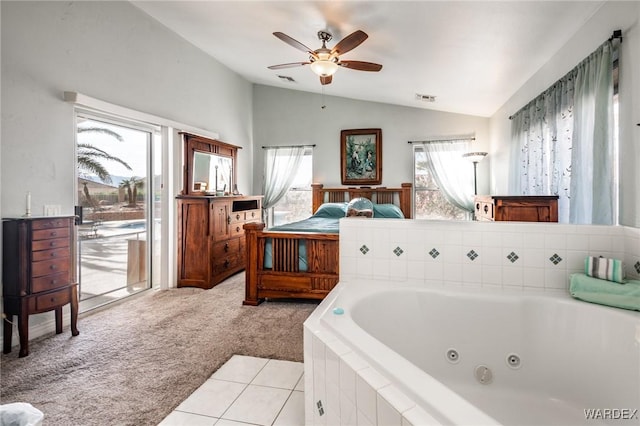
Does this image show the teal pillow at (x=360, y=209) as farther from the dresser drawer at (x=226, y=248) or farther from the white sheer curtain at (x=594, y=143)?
the white sheer curtain at (x=594, y=143)

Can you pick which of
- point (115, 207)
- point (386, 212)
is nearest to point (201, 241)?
point (115, 207)

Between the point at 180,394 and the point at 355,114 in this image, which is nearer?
the point at 180,394

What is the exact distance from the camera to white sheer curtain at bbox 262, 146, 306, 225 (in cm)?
574

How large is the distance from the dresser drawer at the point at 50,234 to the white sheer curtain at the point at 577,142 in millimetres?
3746

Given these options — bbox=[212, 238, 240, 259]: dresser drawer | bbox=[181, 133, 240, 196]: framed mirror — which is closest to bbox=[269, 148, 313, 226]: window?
bbox=[181, 133, 240, 196]: framed mirror

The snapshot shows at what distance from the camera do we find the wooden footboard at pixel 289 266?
300cm

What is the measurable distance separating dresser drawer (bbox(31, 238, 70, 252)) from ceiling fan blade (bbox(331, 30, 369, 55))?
2.65m

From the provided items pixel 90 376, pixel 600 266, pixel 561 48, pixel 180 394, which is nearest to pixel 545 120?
pixel 561 48

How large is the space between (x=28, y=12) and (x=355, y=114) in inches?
165

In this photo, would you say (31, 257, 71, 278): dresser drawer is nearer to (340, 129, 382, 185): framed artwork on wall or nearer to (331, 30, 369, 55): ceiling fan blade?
(331, 30, 369, 55): ceiling fan blade

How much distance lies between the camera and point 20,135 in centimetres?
237

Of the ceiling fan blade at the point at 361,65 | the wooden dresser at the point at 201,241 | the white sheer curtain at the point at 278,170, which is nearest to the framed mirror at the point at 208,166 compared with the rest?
the wooden dresser at the point at 201,241

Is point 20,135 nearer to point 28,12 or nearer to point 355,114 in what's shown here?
point 28,12

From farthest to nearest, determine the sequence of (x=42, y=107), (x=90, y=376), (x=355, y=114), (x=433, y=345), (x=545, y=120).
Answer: (x=355, y=114), (x=545, y=120), (x=42, y=107), (x=90, y=376), (x=433, y=345)
